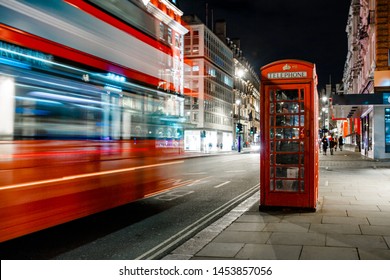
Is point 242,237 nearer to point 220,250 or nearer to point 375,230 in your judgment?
point 220,250

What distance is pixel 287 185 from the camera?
8609 millimetres

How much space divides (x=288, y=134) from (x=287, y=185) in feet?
3.54

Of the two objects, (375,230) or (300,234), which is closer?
(300,234)

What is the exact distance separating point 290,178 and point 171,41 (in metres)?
4.25

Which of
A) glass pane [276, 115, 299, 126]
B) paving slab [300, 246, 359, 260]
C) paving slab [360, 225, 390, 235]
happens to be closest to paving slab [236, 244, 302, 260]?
paving slab [300, 246, 359, 260]

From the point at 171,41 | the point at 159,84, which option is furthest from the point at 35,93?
the point at 171,41

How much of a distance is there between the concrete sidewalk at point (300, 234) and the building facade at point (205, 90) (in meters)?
48.8

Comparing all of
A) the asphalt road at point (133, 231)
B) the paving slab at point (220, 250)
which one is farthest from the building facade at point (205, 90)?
the paving slab at point (220, 250)

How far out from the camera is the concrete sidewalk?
5.48m

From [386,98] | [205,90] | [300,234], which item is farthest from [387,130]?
[205,90]

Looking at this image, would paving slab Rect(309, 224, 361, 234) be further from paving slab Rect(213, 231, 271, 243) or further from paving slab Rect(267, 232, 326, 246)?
paving slab Rect(213, 231, 271, 243)

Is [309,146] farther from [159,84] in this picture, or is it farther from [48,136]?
[48,136]

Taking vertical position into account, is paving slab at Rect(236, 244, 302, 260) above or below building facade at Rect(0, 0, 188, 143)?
below

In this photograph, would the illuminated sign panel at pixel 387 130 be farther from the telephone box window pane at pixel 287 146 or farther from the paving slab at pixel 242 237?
the paving slab at pixel 242 237
